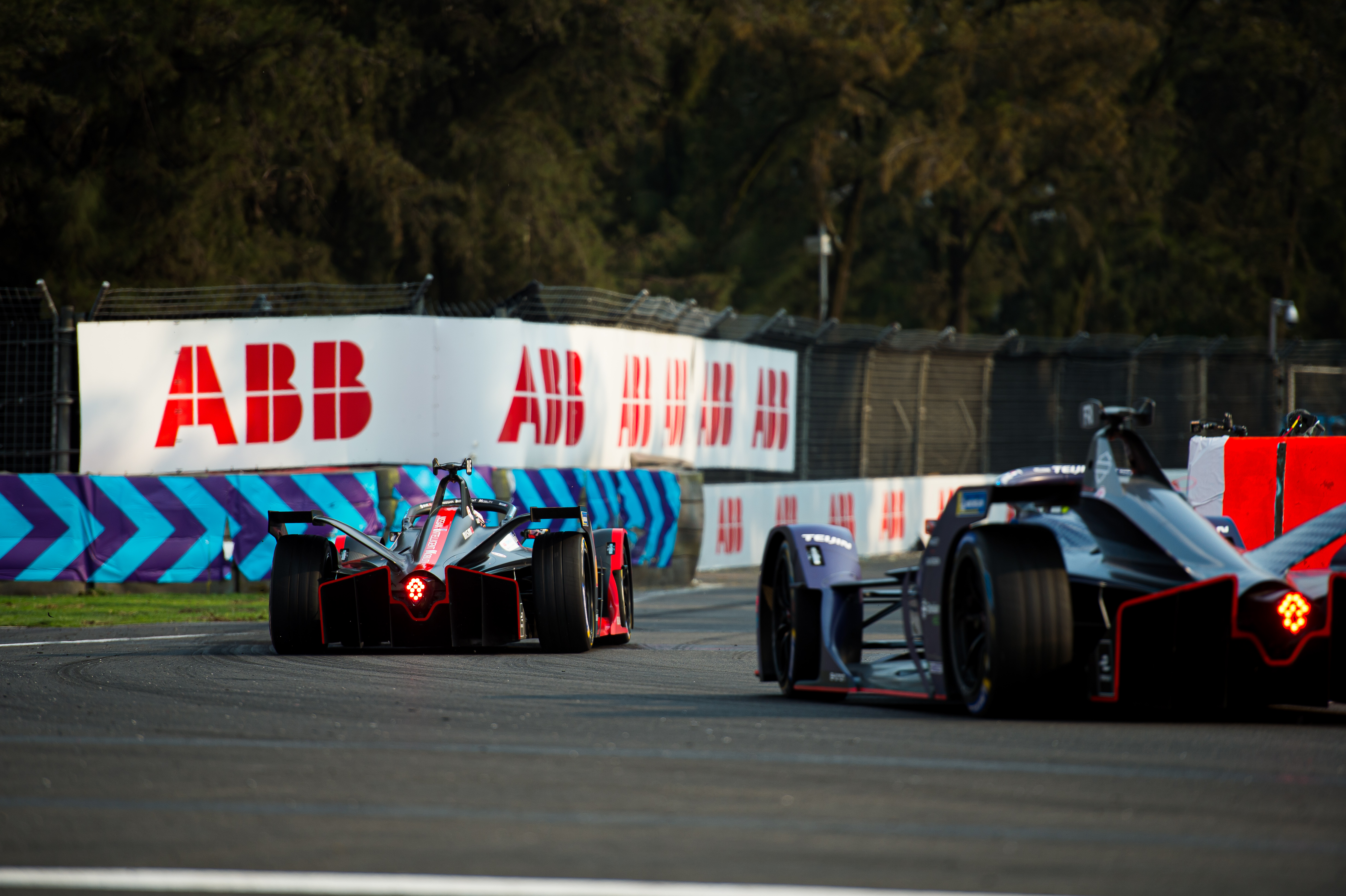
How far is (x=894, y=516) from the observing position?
94.6 ft

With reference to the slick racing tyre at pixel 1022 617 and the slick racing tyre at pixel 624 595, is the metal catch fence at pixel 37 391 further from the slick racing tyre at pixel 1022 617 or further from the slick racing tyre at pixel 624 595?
the slick racing tyre at pixel 1022 617

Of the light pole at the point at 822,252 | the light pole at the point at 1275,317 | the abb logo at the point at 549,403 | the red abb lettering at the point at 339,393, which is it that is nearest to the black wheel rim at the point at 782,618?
the red abb lettering at the point at 339,393

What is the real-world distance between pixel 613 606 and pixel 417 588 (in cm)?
166

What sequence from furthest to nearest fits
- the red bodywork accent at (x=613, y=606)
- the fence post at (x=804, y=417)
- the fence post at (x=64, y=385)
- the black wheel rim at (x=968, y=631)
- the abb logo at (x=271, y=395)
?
the fence post at (x=804, y=417) → the abb logo at (x=271, y=395) → the fence post at (x=64, y=385) → the red bodywork accent at (x=613, y=606) → the black wheel rim at (x=968, y=631)

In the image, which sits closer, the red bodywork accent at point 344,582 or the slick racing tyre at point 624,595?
the red bodywork accent at point 344,582

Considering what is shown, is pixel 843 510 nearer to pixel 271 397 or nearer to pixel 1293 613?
pixel 271 397

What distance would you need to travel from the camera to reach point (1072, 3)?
45812 mm

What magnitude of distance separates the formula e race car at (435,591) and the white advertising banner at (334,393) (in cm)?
832

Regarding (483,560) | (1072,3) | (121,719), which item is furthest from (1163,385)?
(121,719)

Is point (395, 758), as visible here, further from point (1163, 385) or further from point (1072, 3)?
point (1072, 3)

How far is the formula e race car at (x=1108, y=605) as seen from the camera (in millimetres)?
6828

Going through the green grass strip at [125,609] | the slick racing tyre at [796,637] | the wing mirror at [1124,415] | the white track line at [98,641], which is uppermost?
the wing mirror at [1124,415]

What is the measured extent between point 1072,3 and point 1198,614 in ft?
136

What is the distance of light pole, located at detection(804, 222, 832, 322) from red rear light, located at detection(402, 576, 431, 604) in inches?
1066
